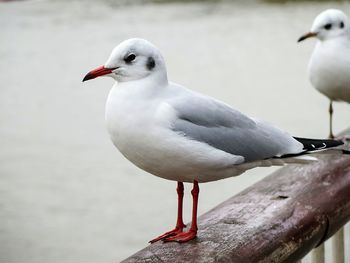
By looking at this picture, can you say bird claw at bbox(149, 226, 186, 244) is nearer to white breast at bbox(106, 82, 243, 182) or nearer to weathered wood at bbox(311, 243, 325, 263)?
white breast at bbox(106, 82, 243, 182)

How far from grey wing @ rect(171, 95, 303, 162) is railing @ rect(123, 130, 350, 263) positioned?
0.17 feet

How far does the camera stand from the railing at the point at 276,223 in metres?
0.68

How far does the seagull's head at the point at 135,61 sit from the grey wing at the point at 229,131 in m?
0.04

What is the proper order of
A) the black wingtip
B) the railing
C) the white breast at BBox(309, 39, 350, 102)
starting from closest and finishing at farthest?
1. the railing
2. the black wingtip
3. the white breast at BBox(309, 39, 350, 102)

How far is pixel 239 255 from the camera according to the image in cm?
66

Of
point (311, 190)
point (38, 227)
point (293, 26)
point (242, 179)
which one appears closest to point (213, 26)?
point (293, 26)

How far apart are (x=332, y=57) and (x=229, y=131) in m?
0.84

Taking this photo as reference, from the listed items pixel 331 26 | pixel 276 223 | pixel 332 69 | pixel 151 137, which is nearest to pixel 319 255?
pixel 276 223

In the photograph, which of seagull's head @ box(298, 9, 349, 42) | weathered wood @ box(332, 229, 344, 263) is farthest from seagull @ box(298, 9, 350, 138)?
weathered wood @ box(332, 229, 344, 263)

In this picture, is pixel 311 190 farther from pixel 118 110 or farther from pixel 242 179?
pixel 242 179

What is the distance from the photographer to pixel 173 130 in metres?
0.72

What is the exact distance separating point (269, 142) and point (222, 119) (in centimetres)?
7

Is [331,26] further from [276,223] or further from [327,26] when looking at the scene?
[276,223]

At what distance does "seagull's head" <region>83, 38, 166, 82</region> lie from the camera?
0.73m
